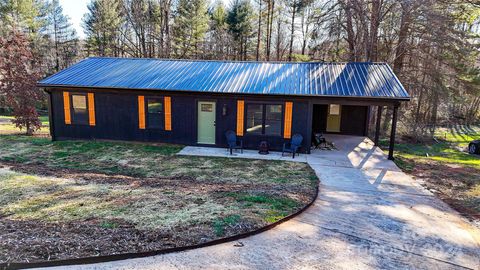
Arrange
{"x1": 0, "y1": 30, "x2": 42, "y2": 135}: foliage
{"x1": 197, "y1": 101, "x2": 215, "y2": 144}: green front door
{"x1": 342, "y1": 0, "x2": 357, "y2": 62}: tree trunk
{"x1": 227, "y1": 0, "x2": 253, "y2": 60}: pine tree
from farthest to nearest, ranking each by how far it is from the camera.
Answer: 1. {"x1": 227, "y1": 0, "x2": 253, "y2": 60}: pine tree
2. {"x1": 342, "y1": 0, "x2": 357, "y2": 62}: tree trunk
3. {"x1": 0, "y1": 30, "x2": 42, "y2": 135}: foliage
4. {"x1": 197, "y1": 101, "x2": 215, "y2": 144}: green front door

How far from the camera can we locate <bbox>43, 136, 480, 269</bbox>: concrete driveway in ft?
12.6

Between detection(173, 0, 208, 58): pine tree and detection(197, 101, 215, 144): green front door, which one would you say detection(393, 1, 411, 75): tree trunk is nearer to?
detection(197, 101, 215, 144): green front door

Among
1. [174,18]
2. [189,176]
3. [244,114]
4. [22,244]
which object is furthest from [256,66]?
[174,18]

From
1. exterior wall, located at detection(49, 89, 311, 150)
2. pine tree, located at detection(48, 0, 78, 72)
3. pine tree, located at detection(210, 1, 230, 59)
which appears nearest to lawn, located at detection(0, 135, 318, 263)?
exterior wall, located at detection(49, 89, 311, 150)

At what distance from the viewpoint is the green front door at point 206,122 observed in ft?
36.8

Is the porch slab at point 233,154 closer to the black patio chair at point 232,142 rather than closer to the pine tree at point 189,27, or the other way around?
the black patio chair at point 232,142

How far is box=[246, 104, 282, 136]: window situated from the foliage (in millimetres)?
9669

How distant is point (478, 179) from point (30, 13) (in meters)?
32.0

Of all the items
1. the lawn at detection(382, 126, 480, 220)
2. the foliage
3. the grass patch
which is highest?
the foliage

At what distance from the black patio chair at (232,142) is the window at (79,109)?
550 cm

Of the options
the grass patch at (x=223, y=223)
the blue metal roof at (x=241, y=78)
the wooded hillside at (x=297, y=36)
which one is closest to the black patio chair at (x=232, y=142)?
the blue metal roof at (x=241, y=78)

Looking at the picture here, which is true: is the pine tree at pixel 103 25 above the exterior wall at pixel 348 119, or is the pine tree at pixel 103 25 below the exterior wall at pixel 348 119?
above

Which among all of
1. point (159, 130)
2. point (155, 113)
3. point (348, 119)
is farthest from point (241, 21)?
point (159, 130)

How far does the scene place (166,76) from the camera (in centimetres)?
1190
